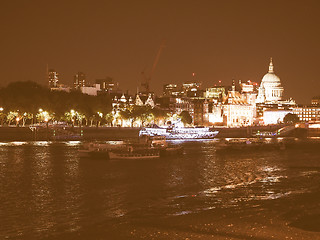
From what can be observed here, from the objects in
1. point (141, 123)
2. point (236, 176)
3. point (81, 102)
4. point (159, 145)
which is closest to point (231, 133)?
point (141, 123)

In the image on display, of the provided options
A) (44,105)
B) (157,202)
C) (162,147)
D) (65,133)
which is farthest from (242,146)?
(157,202)

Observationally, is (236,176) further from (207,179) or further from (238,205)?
(238,205)

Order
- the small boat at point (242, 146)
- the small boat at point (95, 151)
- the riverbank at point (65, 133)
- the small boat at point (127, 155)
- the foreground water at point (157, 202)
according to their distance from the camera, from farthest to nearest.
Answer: the riverbank at point (65, 133)
the small boat at point (242, 146)
the small boat at point (127, 155)
the small boat at point (95, 151)
the foreground water at point (157, 202)

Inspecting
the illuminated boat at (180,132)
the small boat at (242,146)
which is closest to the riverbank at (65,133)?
the illuminated boat at (180,132)

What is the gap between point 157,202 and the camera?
2644 cm

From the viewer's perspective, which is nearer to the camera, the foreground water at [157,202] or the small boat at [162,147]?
the foreground water at [157,202]

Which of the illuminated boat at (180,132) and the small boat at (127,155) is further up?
the illuminated boat at (180,132)

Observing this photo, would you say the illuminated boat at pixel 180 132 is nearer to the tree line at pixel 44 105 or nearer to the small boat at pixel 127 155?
the tree line at pixel 44 105

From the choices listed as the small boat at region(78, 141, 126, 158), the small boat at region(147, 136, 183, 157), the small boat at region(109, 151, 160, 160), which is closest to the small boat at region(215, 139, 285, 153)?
the small boat at region(147, 136, 183, 157)

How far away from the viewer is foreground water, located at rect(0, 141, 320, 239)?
65.2 ft

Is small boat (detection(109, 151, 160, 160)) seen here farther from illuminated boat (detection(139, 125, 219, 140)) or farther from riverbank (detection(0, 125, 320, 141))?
illuminated boat (detection(139, 125, 219, 140))

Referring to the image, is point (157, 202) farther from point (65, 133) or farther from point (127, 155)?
point (65, 133)

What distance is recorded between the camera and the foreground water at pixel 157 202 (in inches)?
782

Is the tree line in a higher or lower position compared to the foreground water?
higher
